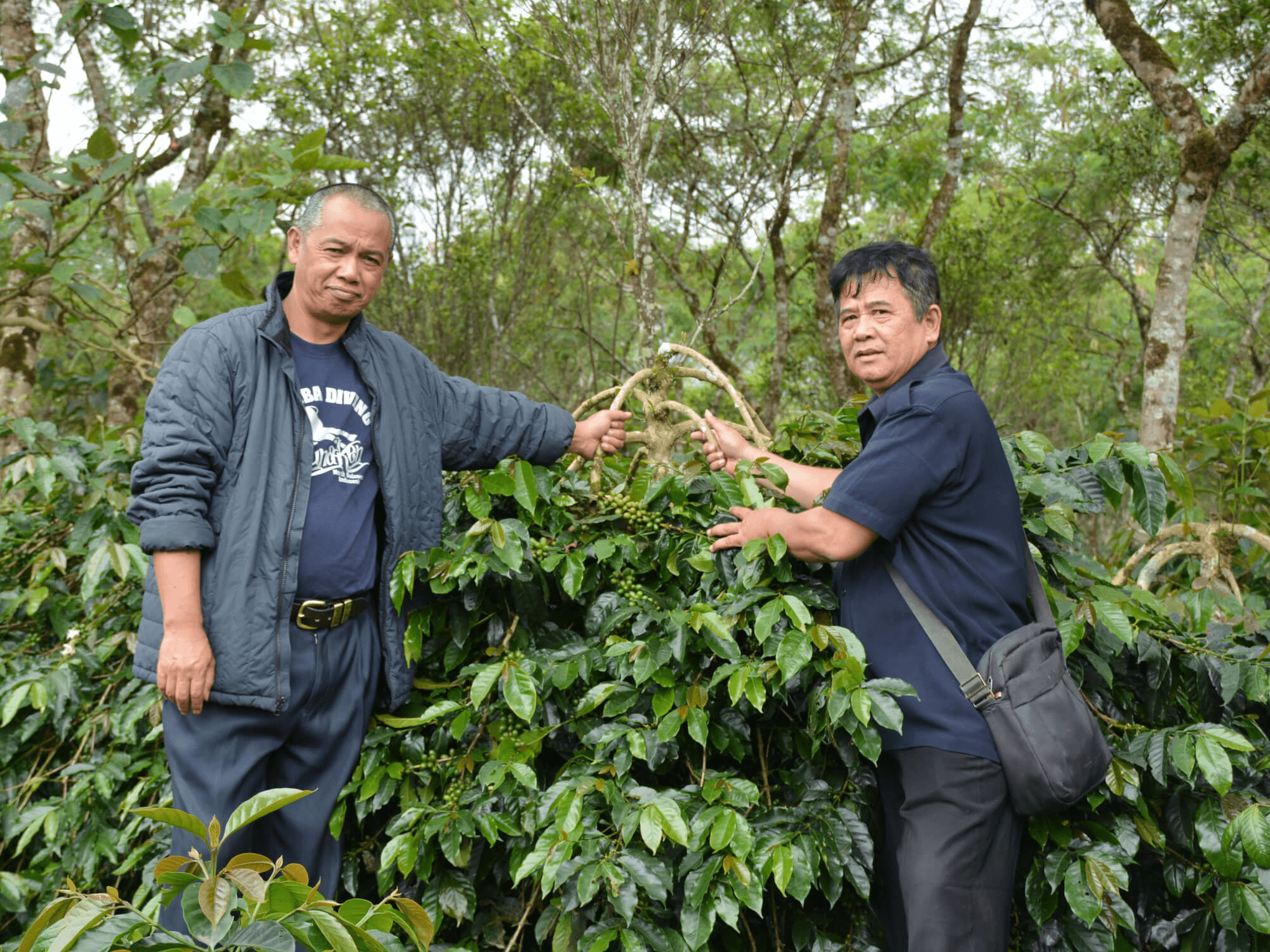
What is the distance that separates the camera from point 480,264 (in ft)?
30.2

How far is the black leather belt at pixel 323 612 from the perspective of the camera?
85.2 inches

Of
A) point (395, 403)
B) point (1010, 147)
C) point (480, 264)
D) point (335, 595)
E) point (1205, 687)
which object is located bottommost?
point (1205, 687)

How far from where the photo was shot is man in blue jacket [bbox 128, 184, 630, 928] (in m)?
2.06

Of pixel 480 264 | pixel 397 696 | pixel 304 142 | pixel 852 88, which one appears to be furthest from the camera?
pixel 480 264

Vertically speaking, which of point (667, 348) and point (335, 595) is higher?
point (667, 348)

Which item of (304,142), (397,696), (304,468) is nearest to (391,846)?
(397,696)

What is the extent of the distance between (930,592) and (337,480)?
143 centimetres

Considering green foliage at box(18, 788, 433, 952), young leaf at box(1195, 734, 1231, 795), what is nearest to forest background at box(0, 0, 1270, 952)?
young leaf at box(1195, 734, 1231, 795)

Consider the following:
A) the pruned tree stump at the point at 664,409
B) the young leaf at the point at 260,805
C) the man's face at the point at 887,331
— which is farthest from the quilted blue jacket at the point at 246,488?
the man's face at the point at 887,331

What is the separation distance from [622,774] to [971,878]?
747 millimetres

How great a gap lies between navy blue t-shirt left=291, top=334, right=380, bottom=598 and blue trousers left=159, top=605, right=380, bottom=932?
14cm

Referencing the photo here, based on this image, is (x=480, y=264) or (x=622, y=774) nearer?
(x=622, y=774)

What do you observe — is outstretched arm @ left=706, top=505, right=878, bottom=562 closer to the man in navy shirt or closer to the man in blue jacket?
the man in navy shirt

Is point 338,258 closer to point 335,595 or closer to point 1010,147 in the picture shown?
point 335,595
